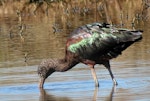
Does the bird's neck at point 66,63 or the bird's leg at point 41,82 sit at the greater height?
the bird's neck at point 66,63

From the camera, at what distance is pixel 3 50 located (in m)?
17.8

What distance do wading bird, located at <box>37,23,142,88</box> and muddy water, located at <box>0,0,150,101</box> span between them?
35 cm

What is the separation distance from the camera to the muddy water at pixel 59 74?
11031mm

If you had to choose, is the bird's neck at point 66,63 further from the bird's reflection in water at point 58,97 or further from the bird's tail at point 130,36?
the bird's tail at point 130,36

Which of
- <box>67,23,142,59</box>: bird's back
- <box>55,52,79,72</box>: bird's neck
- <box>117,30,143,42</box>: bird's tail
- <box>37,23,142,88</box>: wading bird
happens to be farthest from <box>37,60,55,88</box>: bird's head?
<box>117,30,143,42</box>: bird's tail

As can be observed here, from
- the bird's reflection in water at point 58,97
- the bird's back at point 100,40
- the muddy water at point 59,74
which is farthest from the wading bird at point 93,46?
the bird's reflection in water at point 58,97

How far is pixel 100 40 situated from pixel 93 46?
192 mm

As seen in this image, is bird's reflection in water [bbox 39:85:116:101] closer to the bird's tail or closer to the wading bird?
the wading bird

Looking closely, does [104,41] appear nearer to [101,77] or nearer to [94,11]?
[101,77]

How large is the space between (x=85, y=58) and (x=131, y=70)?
1429 millimetres

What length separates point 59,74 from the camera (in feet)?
44.5

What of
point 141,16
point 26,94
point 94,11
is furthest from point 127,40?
point 94,11

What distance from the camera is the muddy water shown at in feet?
36.2

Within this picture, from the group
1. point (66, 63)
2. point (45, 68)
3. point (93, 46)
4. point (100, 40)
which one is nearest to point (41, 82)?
point (45, 68)
